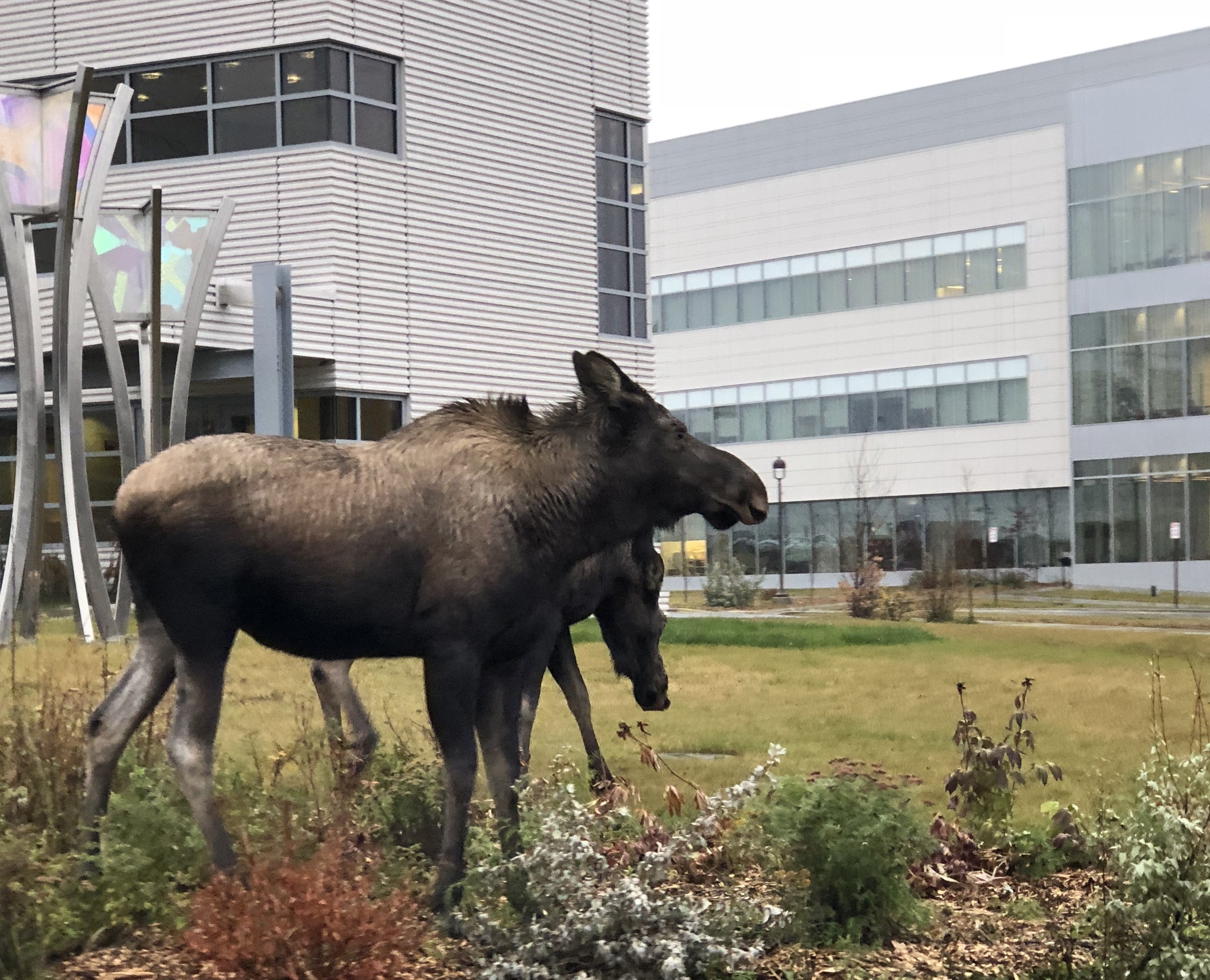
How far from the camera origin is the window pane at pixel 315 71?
103ft

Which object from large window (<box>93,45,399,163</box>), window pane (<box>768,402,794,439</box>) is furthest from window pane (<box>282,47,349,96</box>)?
window pane (<box>768,402,794,439</box>)

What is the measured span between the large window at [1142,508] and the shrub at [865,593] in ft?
65.5

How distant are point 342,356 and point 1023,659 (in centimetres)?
1380

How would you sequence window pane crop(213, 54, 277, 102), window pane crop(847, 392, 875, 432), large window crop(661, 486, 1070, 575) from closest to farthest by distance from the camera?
window pane crop(213, 54, 277, 102), large window crop(661, 486, 1070, 575), window pane crop(847, 392, 875, 432)

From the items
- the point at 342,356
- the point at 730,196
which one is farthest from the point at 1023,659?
the point at 730,196

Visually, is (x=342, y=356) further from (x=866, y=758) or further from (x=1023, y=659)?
(x=866, y=758)

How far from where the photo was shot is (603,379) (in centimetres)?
613

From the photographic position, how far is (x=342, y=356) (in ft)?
100

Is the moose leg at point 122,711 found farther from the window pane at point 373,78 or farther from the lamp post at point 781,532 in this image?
the lamp post at point 781,532

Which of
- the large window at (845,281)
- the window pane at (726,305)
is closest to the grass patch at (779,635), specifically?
the large window at (845,281)

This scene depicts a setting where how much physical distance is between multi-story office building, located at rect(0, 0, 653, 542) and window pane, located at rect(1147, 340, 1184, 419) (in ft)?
90.7

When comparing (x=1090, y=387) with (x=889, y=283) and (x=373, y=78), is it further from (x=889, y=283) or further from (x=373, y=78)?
(x=373, y=78)

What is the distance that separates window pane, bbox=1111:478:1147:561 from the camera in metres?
55.1

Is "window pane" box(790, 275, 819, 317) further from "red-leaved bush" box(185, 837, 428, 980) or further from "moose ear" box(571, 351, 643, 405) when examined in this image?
"red-leaved bush" box(185, 837, 428, 980)
